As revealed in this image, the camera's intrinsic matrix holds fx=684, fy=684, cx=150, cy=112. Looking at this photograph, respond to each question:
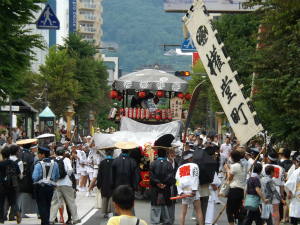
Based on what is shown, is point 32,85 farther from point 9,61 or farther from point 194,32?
point 194,32

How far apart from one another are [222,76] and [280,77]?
6.52 m

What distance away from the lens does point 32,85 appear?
5269cm

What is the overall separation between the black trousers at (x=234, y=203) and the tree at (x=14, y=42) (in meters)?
8.30

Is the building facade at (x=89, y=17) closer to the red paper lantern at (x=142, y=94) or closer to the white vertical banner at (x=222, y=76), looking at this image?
the red paper lantern at (x=142, y=94)

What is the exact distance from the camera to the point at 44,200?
44.8ft

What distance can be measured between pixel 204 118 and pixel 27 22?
5747 centimetres

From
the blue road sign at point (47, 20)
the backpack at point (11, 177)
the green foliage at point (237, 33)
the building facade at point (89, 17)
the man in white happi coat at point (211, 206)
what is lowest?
the man in white happi coat at point (211, 206)

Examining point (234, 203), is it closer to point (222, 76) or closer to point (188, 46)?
point (222, 76)

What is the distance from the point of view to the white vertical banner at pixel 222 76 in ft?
46.9

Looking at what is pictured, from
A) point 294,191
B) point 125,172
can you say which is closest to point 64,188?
point 125,172

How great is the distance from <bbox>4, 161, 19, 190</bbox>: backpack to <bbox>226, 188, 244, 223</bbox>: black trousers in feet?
15.2

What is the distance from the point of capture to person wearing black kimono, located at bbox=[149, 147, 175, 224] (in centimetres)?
1424

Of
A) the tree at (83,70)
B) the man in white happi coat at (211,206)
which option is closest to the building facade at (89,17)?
the tree at (83,70)

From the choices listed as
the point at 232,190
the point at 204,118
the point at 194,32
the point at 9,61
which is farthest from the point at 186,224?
the point at 204,118
